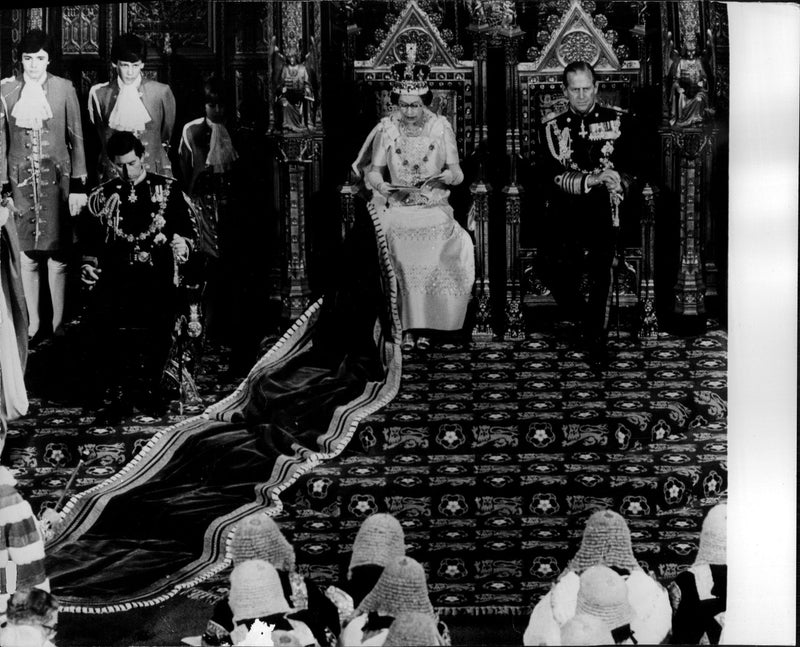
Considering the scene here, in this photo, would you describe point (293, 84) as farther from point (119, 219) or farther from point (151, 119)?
point (119, 219)

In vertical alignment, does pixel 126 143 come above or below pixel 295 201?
above

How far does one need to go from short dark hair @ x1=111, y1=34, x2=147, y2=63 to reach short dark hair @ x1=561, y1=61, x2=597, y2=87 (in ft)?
5.84

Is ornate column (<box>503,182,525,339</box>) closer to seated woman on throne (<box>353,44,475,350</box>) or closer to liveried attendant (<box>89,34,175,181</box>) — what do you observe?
seated woman on throne (<box>353,44,475,350</box>)

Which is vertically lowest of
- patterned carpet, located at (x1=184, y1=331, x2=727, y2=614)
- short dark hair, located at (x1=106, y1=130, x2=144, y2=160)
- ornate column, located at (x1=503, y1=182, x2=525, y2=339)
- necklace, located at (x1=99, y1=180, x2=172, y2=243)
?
patterned carpet, located at (x1=184, y1=331, x2=727, y2=614)

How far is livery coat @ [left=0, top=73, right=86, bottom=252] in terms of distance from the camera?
22.0ft

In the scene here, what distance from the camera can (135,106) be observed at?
670 cm

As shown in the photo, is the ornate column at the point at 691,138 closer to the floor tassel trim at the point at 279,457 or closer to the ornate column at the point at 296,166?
the floor tassel trim at the point at 279,457

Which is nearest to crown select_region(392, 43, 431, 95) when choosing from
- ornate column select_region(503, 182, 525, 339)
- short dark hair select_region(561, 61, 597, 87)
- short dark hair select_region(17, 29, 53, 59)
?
short dark hair select_region(561, 61, 597, 87)

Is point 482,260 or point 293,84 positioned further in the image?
point 482,260

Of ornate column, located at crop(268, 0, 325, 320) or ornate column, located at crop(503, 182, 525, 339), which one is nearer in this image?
ornate column, located at crop(268, 0, 325, 320)

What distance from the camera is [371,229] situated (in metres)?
6.75

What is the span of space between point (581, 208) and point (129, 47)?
2.04 meters

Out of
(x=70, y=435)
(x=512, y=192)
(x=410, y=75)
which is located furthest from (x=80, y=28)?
(x=512, y=192)

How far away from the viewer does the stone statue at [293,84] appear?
6.64 m
